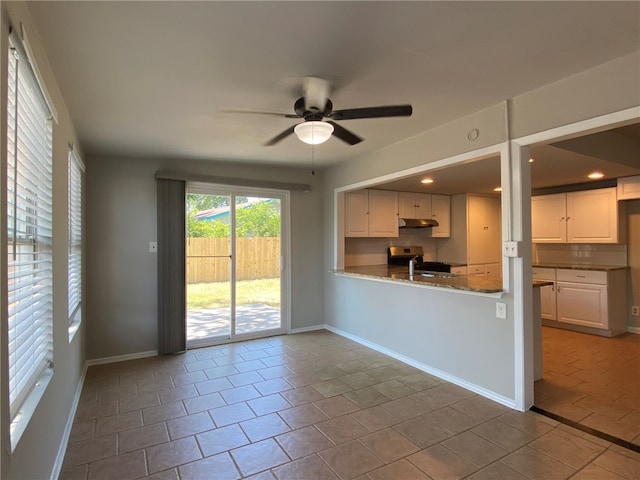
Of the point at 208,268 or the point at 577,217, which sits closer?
the point at 208,268

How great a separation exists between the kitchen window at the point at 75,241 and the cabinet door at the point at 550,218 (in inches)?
227

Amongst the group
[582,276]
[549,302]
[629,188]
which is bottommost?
[549,302]

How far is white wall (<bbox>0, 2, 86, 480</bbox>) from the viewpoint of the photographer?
4.02 feet

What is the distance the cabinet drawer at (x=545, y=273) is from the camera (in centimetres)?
521

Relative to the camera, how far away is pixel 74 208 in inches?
124

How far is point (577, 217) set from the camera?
5176 mm

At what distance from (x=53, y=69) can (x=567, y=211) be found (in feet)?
20.3

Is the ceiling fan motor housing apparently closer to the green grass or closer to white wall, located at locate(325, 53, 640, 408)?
white wall, located at locate(325, 53, 640, 408)

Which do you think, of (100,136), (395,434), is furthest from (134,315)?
(395,434)

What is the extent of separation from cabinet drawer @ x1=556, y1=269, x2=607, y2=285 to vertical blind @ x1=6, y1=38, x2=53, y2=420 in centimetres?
590

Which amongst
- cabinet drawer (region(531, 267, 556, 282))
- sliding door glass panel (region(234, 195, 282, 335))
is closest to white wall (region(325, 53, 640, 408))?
sliding door glass panel (region(234, 195, 282, 335))

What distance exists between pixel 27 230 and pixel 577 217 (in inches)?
246

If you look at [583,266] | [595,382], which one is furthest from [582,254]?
[595,382]

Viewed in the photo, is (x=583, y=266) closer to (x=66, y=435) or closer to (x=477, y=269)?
(x=477, y=269)
